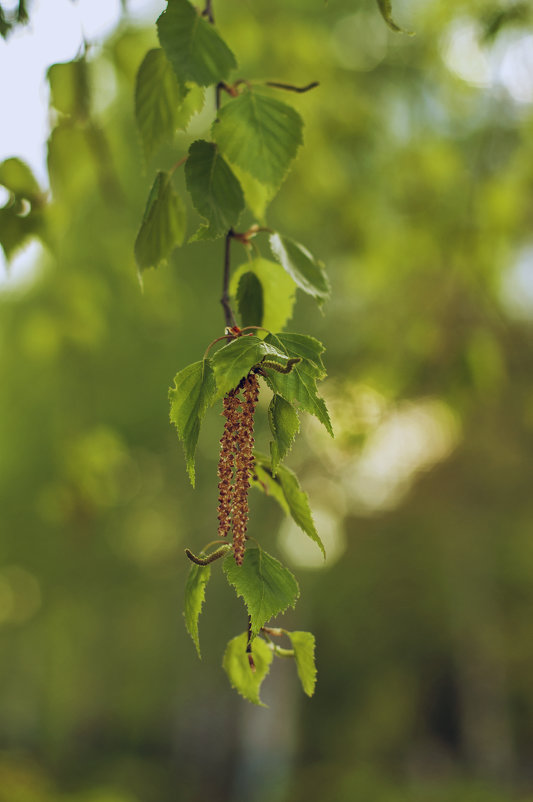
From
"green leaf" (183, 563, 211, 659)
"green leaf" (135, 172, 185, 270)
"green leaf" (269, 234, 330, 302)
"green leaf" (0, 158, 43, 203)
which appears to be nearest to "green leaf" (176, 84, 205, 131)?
"green leaf" (135, 172, 185, 270)

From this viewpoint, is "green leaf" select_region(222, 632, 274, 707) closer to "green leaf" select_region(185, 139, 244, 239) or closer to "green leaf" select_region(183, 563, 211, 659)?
"green leaf" select_region(183, 563, 211, 659)

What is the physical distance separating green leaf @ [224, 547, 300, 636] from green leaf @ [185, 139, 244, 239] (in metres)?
0.34

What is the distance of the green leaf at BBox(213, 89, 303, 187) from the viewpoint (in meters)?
0.80

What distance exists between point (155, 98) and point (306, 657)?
0.70 meters

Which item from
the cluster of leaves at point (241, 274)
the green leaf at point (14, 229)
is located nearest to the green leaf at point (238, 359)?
the cluster of leaves at point (241, 274)

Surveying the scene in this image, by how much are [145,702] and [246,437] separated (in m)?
15.7

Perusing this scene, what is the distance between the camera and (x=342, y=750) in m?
12.1

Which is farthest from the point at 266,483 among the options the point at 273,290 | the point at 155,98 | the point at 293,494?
the point at 155,98

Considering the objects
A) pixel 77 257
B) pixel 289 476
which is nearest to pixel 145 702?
pixel 77 257

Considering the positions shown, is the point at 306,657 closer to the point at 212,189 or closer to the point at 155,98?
the point at 212,189

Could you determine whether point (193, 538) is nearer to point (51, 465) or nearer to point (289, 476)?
point (51, 465)

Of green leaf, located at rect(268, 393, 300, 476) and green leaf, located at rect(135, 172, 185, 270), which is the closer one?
green leaf, located at rect(268, 393, 300, 476)

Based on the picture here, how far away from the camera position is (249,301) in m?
0.88

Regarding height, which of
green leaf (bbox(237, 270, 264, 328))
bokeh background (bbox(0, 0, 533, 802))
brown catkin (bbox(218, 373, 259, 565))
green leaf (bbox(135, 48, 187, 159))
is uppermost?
bokeh background (bbox(0, 0, 533, 802))
